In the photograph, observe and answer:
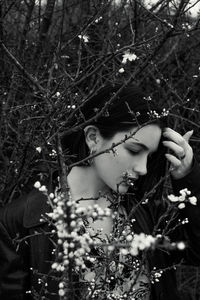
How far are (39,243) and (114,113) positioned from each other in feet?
2.04

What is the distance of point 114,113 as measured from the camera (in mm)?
2309

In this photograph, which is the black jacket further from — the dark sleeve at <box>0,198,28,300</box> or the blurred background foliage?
the blurred background foliage

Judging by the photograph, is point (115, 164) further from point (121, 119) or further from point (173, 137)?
point (173, 137)

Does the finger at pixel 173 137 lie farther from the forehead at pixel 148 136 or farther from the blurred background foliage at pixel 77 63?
the blurred background foliage at pixel 77 63

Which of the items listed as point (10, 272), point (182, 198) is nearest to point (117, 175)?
point (10, 272)

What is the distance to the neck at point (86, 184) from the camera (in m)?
2.33

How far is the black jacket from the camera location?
190cm

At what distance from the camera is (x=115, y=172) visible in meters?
2.18

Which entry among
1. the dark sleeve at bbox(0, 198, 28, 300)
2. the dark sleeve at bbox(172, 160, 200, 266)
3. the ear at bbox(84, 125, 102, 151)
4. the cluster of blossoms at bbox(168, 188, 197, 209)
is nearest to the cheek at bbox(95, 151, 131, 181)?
the ear at bbox(84, 125, 102, 151)

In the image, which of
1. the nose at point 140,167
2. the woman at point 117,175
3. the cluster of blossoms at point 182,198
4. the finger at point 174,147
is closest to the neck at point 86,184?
the woman at point 117,175

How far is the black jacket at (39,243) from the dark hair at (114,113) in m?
0.28

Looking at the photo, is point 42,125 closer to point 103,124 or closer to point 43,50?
point 103,124

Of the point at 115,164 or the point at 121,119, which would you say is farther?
the point at 121,119

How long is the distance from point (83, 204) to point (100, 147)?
26cm
